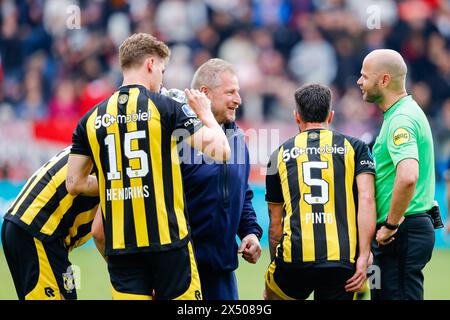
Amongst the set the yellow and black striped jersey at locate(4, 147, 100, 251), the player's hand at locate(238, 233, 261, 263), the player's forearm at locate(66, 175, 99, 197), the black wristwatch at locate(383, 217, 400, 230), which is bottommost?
the player's hand at locate(238, 233, 261, 263)

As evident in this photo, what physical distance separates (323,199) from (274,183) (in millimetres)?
427

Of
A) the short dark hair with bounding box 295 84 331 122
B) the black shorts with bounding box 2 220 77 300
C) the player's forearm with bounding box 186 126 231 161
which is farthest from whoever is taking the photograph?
the black shorts with bounding box 2 220 77 300

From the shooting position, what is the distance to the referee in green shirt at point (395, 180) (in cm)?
557

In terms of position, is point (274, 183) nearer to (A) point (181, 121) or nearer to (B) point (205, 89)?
(B) point (205, 89)

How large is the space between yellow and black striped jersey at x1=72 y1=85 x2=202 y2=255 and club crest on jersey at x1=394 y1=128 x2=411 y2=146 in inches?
53.9

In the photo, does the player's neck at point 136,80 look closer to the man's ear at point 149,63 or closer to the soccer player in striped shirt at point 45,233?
the man's ear at point 149,63

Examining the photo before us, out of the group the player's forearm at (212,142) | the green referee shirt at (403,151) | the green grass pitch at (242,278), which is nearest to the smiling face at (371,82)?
the green referee shirt at (403,151)

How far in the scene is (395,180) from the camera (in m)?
5.46

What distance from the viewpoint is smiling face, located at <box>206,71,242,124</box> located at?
591 cm

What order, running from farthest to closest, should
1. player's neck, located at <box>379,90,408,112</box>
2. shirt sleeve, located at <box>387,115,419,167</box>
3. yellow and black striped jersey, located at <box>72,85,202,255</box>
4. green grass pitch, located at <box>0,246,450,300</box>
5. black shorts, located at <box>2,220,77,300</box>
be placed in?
green grass pitch, located at <box>0,246,450,300</box>
player's neck, located at <box>379,90,408,112</box>
black shorts, located at <box>2,220,77,300</box>
shirt sleeve, located at <box>387,115,419,167</box>
yellow and black striped jersey, located at <box>72,85,202,255</box>

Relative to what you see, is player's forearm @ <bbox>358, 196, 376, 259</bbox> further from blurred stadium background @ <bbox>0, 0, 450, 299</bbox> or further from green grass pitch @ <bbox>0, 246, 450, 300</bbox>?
blurred stadium background @ <bbox>0, 0, 450, 299</bbox>

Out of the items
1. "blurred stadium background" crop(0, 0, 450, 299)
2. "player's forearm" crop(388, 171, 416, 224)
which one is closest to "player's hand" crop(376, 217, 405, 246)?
"player's forearm" crop(388, 171, 416, 224)
